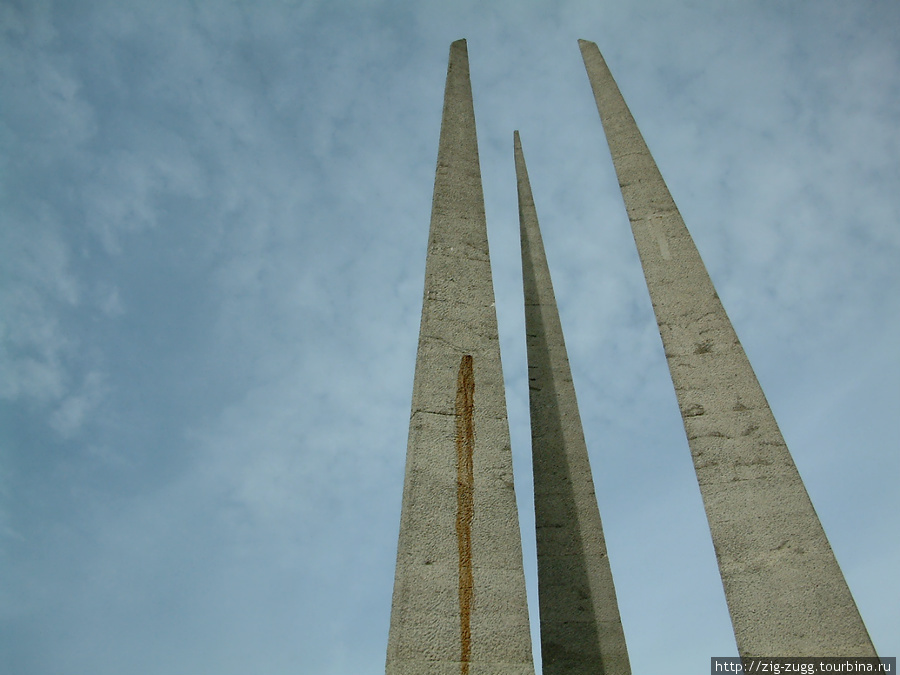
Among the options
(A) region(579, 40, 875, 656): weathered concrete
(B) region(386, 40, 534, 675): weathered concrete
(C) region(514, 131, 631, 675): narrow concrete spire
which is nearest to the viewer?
(B) region(386, 40, 534, 675): weathered concrete

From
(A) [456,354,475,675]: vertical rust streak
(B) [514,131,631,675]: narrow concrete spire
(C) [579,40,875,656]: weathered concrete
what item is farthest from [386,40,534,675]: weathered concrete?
(B) [514,131,631,675]: narrow concrete spire

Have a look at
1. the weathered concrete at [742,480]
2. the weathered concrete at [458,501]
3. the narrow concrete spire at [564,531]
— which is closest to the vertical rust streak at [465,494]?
the weathered concrete at [458,501]

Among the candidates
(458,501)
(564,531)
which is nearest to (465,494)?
(458,501)

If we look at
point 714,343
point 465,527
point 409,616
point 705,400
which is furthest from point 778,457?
point 409,616

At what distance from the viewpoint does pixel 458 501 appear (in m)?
3.82

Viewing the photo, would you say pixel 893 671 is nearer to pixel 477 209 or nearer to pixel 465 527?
pixel 465 527

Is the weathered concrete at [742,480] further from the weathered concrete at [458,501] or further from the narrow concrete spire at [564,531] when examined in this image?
the narrow concrete spire at [564,531]

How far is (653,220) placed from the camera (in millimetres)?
6215

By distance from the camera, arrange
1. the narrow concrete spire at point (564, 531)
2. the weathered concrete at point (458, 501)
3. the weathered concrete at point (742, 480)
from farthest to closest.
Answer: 1. the narrow concrete spire at point (564, 531)
2. the weathered concrete at point (742, 480)
3. the weathered concrete at point (458, 501)

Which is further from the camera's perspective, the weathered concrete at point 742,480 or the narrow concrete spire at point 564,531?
the narrow concrete spire at point 564,531

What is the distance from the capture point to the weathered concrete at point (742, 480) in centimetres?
391

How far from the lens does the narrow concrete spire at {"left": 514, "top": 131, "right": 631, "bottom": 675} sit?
6.28 metres

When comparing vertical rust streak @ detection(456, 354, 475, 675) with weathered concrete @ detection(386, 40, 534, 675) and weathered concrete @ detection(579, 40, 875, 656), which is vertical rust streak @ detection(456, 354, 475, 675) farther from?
weathered concrete @ detection(579, 40, 875, 656)

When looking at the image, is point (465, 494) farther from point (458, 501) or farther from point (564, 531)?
point (564, 531)
